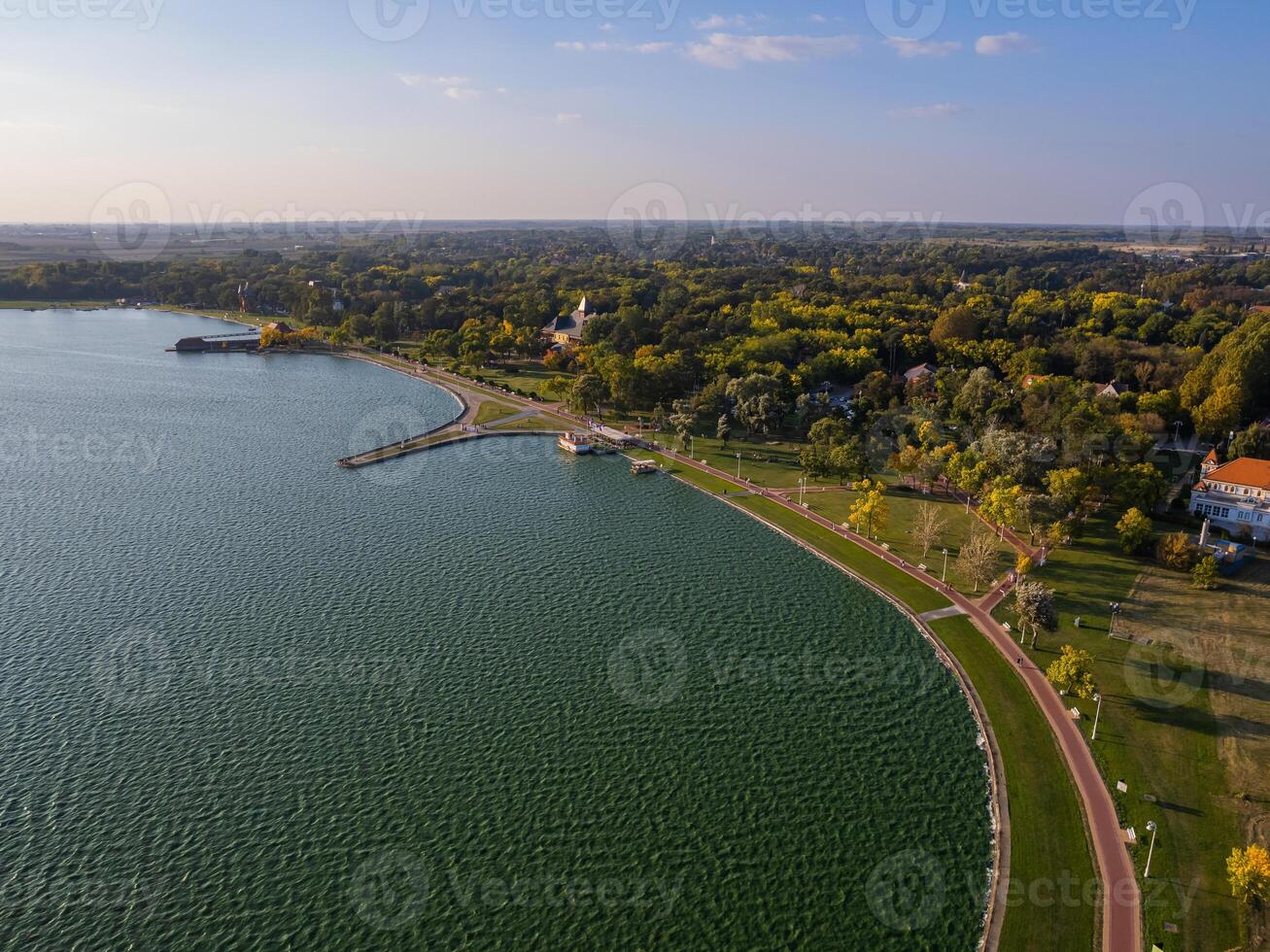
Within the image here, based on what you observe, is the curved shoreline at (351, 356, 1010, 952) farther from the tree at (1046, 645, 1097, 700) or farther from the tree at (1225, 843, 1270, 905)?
the tree at (1225, 843, 1270, 905)

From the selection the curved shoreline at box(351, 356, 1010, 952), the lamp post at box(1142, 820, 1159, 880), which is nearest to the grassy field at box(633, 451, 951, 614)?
the curved shoreline at box(351, 356, 1010, 952)

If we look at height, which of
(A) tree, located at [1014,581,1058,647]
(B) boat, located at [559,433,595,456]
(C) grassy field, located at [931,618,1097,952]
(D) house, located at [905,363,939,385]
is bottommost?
(C) grassy field, located at [931,618,1097,952]

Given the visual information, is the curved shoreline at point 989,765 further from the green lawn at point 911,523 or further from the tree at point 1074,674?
the green lawn at point 911,523

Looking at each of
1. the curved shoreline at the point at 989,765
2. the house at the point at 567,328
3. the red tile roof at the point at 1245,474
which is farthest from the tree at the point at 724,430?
the house at the point at 567,328

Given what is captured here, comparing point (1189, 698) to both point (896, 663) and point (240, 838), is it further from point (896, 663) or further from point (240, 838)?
point (240, 838)

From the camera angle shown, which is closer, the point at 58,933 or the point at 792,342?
the point at 58,933

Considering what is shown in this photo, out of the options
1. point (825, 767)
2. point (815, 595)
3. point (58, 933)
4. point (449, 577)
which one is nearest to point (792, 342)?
point (815, 595)

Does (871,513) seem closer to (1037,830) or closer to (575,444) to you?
(1037,830)
